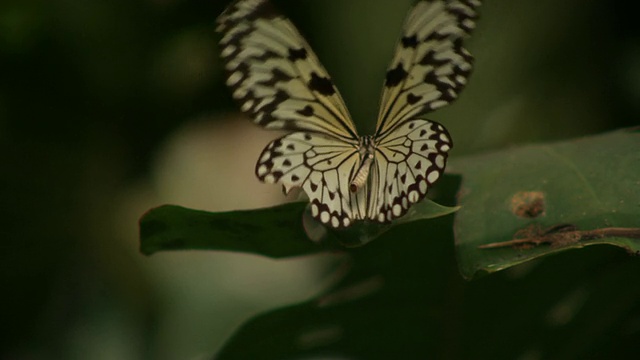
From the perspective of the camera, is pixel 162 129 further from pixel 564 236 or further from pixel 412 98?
pixel 564 236

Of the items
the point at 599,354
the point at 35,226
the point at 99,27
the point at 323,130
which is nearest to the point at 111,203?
the point at 35,226

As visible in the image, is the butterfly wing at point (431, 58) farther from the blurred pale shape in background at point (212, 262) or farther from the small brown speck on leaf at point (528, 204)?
the blurred pale shape in background at point (212, 262)

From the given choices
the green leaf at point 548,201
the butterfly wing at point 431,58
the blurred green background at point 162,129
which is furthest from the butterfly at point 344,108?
the blurred green background at point 162,129

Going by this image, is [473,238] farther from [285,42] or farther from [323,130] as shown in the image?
[285,42]

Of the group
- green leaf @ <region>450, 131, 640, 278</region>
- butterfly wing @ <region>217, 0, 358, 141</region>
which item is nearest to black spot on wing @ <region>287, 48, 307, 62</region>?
butterfly wing @ <region>217, 0, 358, 141</region>

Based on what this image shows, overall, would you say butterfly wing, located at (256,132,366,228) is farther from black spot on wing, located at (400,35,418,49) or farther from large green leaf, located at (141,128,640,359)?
black spot on wing, located at (400,35,418,49)
